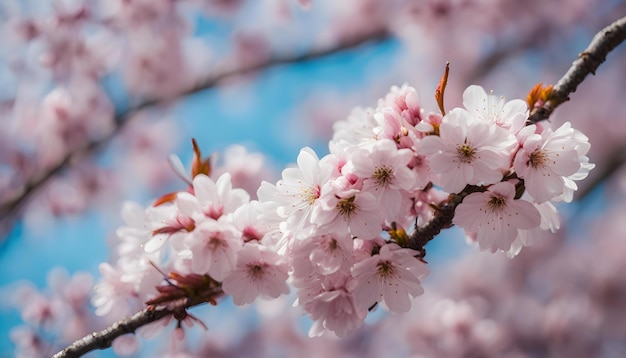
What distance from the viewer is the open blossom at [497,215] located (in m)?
1.12

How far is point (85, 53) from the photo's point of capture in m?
3.58

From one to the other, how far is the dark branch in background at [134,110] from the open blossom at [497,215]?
111 inches

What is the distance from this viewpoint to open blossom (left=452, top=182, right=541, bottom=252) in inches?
43.9

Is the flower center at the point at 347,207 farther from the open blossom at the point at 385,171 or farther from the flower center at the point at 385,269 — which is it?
the flower center at the point at 385,269

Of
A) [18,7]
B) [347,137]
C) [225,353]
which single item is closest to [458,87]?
[225,353]

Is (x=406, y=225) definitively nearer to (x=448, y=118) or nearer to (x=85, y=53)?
(x=448, y=118)

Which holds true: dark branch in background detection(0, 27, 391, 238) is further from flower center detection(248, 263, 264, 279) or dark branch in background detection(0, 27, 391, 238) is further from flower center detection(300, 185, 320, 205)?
flower center detection(300, 185, 320, 205)

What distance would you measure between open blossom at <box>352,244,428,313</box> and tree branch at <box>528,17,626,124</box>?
0.42 metres

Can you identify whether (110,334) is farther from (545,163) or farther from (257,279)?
(545,163)

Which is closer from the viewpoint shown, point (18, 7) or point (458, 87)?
point (18, 7)

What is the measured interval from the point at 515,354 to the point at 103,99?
3.51 m

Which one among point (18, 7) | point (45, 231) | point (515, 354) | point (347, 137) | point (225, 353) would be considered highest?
point (18, 7)

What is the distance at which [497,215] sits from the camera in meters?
1.14

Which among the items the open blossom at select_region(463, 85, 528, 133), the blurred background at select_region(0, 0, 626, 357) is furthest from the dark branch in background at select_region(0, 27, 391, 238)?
the open blossom at select_region(463, 85, 528, 133)
